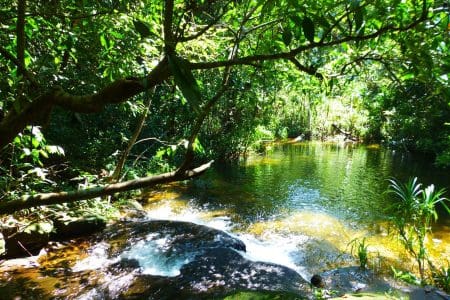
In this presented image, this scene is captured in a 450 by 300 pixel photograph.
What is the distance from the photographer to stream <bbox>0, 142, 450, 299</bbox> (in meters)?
4.43

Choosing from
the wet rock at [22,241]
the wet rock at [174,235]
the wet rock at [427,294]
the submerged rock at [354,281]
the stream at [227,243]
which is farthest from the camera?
the wet rock at [174,235]

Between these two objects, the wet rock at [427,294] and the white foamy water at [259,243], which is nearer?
the wet rock at [427,294]

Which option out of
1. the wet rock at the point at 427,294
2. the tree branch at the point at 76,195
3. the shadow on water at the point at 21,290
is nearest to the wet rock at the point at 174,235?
the shadow on water at the point at 21,290

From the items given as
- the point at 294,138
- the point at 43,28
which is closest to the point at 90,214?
the point at 43,28

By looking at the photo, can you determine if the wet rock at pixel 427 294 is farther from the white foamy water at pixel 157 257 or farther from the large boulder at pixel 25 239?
the large boulder at pixel 25 239

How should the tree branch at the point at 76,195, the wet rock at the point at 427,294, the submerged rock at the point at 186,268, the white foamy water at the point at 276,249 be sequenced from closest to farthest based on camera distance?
the tree branch at the point at 76,195 → the wet rock at the point at 427,294 → the submerged rock at the point at 186,268 → the white foamy water at the point at 276,249

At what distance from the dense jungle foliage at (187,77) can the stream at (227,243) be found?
1035 mm

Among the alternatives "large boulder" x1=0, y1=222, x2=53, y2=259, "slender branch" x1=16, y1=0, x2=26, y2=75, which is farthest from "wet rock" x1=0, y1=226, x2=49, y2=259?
"slender branch" x1=16, y1=0, x2=26, y2=75

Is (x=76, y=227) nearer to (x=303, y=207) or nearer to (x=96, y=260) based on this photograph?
(x=96, y=260)

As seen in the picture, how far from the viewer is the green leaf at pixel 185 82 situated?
0.70 metres

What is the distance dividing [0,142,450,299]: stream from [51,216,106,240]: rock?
0.17m

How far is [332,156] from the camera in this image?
16062 millimetres

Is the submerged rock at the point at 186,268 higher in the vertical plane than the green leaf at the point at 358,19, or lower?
lower

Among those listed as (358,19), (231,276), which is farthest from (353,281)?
(358,19)
